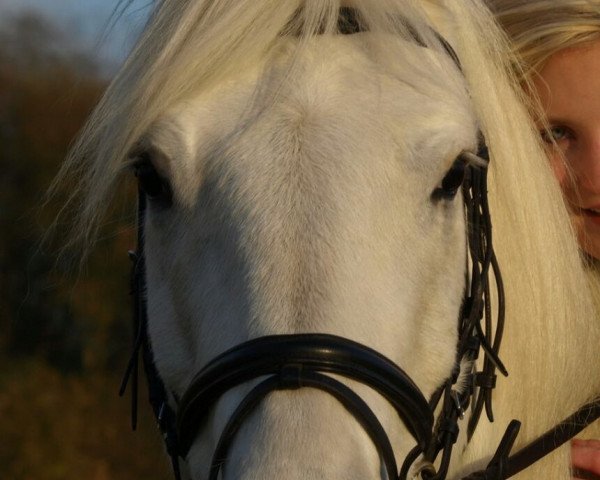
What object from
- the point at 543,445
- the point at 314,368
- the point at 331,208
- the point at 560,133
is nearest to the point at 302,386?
the point at 314,368

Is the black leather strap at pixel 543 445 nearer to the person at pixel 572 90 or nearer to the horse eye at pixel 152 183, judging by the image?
the person at pixel 572 90

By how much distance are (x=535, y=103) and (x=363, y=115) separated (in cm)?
73

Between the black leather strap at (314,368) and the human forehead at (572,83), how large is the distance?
3.65 feet

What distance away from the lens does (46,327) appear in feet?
30.3

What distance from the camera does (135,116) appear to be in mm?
Answer: 2424

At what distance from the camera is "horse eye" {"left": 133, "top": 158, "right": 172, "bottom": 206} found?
2355 millimetres

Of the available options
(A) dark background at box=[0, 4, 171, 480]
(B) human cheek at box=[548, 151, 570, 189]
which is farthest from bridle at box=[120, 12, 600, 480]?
(A) dark background at box=[0, 4, 171, 480]

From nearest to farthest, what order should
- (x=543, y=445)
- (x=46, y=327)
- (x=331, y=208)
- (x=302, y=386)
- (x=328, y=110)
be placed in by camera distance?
1. (x=302, y=386)
2. (x=331, y=208)
3. (x=328, y=110)
4. (x=543, y=445)
5. (x=46, y=327)

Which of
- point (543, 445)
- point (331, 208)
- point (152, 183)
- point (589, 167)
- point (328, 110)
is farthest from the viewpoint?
point (589, 167)

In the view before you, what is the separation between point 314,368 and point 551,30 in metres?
1.39

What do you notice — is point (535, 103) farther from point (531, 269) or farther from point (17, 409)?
point (17, 409)

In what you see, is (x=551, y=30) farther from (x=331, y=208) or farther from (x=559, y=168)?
(x=331, y=208)

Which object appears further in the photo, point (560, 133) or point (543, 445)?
point (560, 133)

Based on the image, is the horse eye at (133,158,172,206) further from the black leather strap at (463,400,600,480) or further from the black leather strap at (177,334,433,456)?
the black leather strap at (463,400,600,480)
